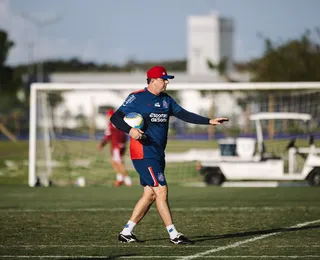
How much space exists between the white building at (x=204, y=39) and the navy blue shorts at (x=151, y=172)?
10013 cm

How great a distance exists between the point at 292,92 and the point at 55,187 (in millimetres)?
8116

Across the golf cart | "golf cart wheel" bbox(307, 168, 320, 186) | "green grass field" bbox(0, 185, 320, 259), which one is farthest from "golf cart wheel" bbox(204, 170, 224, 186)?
"green grass field" bbox(0, 185, 320, 259)

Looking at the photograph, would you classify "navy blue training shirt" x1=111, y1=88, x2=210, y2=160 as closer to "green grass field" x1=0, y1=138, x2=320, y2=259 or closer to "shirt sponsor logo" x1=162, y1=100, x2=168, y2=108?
"shirt sponsor logo" x1=162, y1=100, x2=168, y2=108

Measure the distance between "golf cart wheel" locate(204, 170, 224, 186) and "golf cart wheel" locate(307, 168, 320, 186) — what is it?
84.0 inches

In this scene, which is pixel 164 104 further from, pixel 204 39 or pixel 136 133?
pixel 204 39

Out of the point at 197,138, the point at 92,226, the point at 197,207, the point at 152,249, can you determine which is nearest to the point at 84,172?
the point at 197,138

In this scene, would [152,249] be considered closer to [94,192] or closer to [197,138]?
[94,192]

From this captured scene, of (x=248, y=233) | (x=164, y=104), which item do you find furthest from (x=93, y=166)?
(x=164, y=104)

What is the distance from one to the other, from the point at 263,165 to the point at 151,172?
1131 centimetres

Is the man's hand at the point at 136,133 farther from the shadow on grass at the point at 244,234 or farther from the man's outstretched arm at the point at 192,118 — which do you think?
the shadow on grass at the point at 244,234

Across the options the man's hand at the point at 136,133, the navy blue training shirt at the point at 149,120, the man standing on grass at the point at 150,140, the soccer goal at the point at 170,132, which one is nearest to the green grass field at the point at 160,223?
the man standing on grass at the point at 150,140

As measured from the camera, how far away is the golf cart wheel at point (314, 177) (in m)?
21.5

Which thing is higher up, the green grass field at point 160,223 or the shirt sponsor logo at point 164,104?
the shirt sponsor logo at point 164,104

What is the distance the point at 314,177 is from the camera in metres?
21.5
